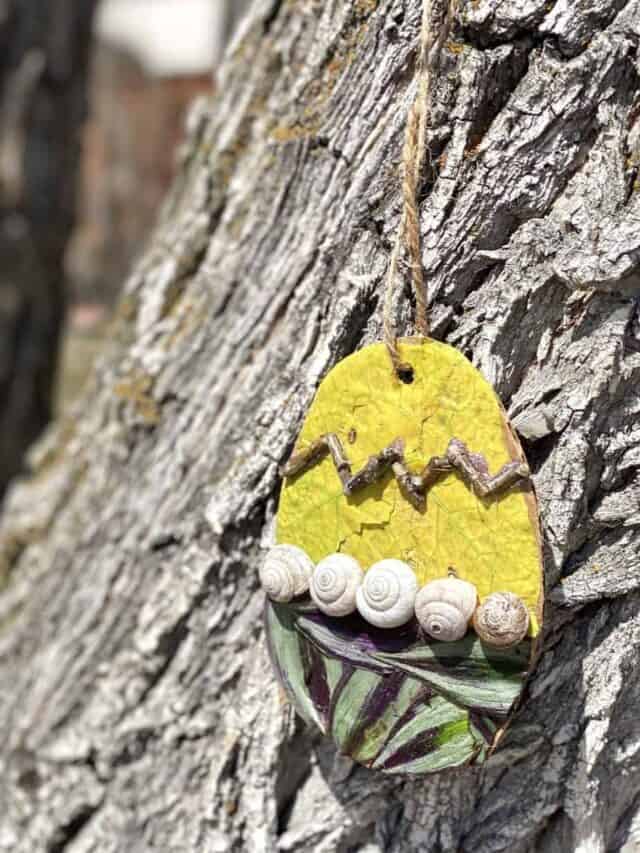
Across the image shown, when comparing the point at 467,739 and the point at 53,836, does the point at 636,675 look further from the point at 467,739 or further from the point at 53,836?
the point at 53,836

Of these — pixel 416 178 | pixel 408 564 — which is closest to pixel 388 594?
pixel 408 564

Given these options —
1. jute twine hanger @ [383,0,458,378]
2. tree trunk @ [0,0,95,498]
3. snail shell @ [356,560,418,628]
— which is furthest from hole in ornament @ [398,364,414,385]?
tree trunk @ [0,0,95,498]

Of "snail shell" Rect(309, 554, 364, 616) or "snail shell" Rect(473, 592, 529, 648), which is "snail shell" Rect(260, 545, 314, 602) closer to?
"snail shell" Rect(309, 554, 364, 616)

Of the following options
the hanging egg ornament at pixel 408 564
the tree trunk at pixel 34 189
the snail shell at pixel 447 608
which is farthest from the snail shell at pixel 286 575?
the tree trunk at pixel 34 189

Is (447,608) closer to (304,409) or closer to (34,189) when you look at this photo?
(304,409)

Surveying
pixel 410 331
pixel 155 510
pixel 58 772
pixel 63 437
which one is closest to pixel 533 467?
pixel 410 331
